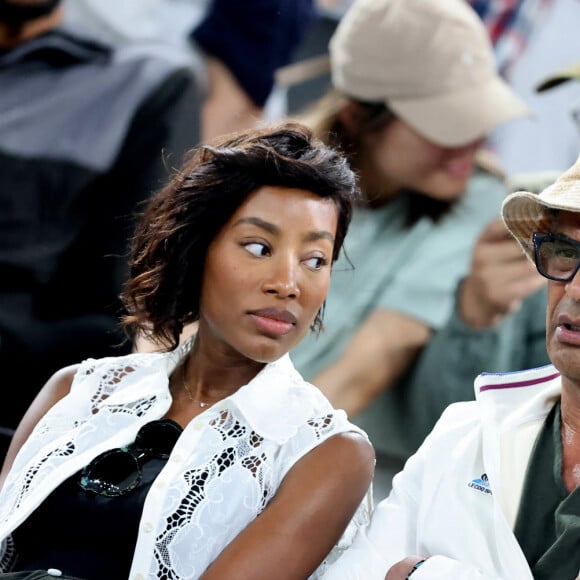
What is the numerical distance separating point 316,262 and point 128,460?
13.1 inches

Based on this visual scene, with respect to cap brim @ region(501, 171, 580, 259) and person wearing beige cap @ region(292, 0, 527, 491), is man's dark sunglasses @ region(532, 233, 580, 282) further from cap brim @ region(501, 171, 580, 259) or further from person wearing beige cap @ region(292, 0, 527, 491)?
person wearing beige cap @ region(292, 0, 527, 491)

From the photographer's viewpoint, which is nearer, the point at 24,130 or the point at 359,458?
the point at 359,458

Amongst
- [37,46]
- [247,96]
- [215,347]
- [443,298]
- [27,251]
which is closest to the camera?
[215,347]

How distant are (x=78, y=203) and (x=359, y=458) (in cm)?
102

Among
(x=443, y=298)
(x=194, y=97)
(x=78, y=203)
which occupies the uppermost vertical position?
(x=194, y=97)

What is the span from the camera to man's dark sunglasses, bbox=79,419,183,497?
1.55m

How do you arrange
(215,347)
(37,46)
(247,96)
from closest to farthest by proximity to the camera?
(215,347)
(37,46)
(247,96)

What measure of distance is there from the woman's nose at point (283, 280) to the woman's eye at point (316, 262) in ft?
0.11

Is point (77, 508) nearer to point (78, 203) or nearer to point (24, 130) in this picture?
point (78, 203)

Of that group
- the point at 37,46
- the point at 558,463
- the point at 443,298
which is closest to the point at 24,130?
the point at 37,46

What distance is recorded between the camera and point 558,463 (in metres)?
1.46

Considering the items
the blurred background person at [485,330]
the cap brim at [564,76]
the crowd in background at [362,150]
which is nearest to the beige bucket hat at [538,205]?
the cap brim at [564,76]

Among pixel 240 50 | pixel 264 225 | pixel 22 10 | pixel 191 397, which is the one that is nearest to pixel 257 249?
pixel 264 225

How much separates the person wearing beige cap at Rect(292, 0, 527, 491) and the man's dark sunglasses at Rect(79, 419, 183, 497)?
44.2 inches
